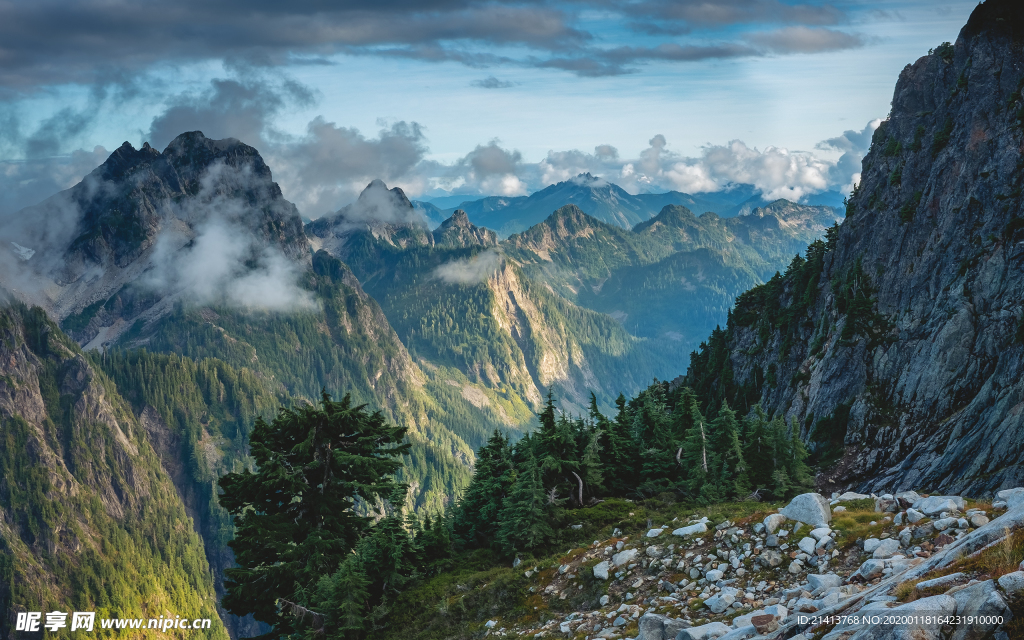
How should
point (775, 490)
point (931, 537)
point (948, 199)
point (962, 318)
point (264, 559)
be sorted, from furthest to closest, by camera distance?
point (948, 199) → point (962, 318) → point (775, 490) → point (264, 559) → point (931, 537)

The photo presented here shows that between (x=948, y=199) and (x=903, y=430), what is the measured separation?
1448 inches

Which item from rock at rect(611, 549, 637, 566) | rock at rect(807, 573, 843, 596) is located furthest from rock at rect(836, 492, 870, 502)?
rock at rect(611, 549, 637, 566)

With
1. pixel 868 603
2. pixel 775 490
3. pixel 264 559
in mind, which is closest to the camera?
pixel 868 603

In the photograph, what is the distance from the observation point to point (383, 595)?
36219 mm

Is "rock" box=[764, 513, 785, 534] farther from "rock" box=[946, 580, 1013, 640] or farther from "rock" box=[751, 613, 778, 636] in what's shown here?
"rock" box=[946, 580, 1013, 640]

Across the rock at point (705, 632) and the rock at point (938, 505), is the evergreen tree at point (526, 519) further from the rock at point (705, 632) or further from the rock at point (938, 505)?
the rock at point (938, 505)

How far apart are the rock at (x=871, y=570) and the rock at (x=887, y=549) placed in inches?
74.4

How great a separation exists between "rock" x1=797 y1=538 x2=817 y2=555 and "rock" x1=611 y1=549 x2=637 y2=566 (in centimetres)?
726

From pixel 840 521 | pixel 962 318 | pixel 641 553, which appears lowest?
pixel 641 553

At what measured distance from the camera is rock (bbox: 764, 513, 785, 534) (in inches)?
1014

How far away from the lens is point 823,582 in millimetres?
20391

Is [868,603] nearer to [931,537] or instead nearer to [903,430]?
[931,537]

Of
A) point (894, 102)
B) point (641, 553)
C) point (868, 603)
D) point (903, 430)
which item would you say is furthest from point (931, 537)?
point (894, 102)

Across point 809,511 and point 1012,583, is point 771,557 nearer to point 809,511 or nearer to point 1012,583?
point 809,511
